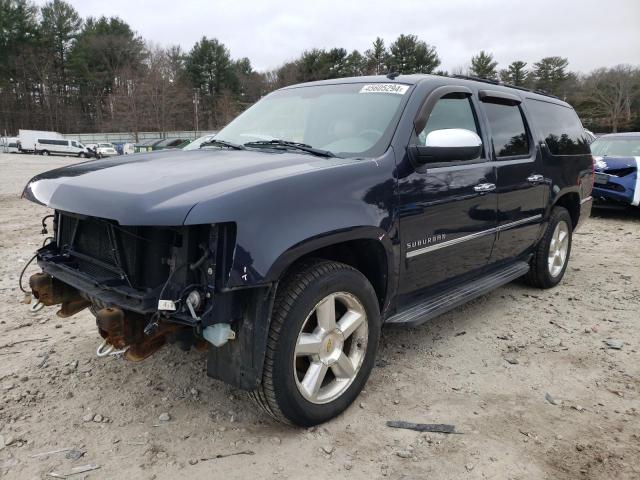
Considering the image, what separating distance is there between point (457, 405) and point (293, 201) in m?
1.57

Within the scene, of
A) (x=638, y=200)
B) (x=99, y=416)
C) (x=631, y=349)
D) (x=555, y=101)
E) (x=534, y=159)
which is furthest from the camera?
(x=638, y=200)

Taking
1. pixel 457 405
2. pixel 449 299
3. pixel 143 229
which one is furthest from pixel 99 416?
pixel 449 299

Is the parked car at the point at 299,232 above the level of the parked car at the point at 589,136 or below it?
below

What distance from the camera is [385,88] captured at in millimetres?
3225

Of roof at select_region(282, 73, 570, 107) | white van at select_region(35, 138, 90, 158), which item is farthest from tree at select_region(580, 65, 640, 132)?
roof at select_region(282, 73, 570, 107)

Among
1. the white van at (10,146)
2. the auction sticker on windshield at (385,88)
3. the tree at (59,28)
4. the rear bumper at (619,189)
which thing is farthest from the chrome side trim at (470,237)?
the tree at (59,28)

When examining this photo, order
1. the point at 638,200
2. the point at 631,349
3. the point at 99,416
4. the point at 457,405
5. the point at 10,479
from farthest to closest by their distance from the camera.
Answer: the point at 638,200 → the point at 631,349 → the point at 457,405 → the point at 99,416 → the point at 10,479

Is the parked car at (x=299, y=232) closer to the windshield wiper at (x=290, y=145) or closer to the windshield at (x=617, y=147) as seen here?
the windshield wiper at (x=290, y=145)

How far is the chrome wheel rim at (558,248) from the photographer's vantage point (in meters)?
4.84

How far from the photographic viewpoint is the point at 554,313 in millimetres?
4316

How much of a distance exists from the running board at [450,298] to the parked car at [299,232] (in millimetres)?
16

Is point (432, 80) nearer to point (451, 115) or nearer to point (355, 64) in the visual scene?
point (451, 115)

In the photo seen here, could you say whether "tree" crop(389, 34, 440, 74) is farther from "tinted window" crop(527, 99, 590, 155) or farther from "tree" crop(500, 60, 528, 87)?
"tinted window" crop(527, 99, 590, 155)

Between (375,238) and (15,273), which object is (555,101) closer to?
(375,238)
